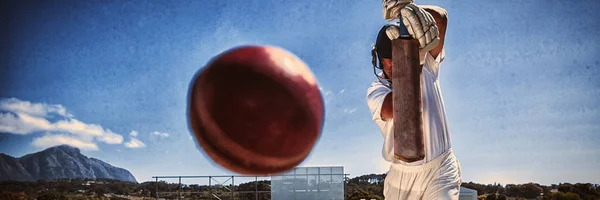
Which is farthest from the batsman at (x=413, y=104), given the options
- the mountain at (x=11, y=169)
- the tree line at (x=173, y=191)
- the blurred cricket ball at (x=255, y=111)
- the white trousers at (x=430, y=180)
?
the mountain at (x=11, y=169)

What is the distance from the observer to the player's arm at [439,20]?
2.00m

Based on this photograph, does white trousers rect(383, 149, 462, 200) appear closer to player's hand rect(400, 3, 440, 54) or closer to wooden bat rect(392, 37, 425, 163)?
wooden bat rect(392, 37, 425, 163)

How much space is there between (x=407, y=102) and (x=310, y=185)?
947 centimetres

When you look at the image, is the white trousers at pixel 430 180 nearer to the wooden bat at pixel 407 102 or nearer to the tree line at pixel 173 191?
the wooden bat at pixel 407 102

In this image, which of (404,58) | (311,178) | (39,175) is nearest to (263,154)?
(404,58)

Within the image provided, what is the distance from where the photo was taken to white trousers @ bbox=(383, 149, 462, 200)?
2008 mm

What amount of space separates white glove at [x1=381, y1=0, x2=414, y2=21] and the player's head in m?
0.06

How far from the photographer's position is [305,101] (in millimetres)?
2797

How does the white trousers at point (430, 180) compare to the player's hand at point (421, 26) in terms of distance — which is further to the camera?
the white trousers at point (430, 180)

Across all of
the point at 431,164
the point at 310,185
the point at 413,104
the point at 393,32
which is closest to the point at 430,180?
the point at 431,164

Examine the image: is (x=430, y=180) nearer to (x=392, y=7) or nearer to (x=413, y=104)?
(x=413, y=104)

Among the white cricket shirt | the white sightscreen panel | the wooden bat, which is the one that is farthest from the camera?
the white sightscreen panel

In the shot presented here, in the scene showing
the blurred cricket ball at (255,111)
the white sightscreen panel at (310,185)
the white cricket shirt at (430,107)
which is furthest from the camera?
the white sightscreen panel at (310,185)

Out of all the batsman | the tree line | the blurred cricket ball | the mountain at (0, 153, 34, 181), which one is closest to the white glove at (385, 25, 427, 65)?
the batsman
